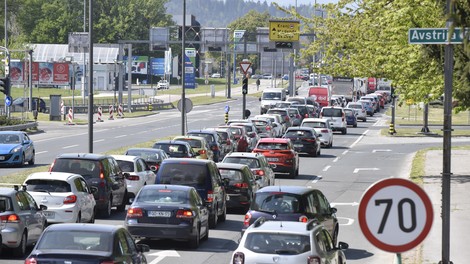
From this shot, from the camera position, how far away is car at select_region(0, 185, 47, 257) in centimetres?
2012

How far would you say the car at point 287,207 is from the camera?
2111 centimetres

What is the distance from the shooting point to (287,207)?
21.4 meters

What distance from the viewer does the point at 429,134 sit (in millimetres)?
70625

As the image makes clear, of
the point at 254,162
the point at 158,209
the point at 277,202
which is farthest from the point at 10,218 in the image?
the point at 254,162

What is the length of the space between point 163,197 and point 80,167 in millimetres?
5648

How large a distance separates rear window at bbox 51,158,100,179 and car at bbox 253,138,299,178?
1389cm

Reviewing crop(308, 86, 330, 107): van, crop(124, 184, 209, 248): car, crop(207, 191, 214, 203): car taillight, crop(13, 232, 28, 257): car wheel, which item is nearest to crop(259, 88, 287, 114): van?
crop(308, 86, 330, 107): van

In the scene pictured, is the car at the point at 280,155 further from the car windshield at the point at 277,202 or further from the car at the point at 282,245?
the car at the point at 282,245

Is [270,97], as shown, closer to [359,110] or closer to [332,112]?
[359,110]

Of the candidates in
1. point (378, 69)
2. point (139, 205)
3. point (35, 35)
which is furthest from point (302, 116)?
point (35, 35)

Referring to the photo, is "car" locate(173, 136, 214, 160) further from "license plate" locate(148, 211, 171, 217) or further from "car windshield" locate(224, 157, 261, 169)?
"license plate" locate(148, 211, 171, 217)

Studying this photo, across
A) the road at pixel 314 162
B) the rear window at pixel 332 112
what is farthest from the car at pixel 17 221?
the rear window at pixel 332 112

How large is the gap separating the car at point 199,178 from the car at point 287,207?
4342 millimetres

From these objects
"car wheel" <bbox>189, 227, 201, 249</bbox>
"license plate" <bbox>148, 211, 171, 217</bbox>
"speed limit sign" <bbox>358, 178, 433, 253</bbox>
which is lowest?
"car wheel" <bbox>189, 227, 201, 249</bbox>
